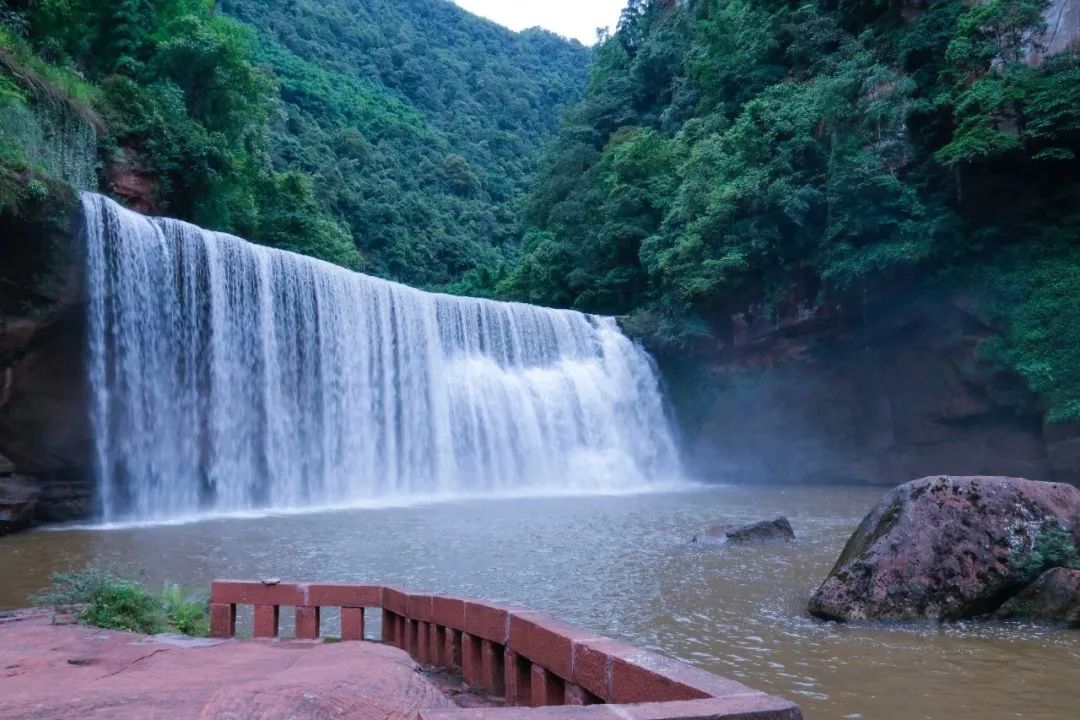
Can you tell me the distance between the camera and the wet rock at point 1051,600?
5.93 meters

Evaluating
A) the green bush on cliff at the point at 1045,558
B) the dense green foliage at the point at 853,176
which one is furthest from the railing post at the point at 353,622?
the dense green foliage at the point at 853,176

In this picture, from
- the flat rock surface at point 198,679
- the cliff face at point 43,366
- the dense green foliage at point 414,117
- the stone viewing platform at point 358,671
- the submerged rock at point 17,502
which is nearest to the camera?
the stone viewing platform at point 358,671

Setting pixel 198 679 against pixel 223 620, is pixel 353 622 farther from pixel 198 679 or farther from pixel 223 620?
pixel 198 679

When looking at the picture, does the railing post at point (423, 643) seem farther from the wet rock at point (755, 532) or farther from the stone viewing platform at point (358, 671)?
the wet rock at point (755, 532)

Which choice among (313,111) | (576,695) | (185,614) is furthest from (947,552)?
(313,111)

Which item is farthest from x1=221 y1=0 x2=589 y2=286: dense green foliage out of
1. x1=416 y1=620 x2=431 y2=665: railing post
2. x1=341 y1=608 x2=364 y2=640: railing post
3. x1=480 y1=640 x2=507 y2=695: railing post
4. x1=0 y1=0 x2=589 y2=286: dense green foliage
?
x1=480 y1=640 x2=507 y2=695: railing post

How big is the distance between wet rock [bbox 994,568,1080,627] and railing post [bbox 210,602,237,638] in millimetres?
5634

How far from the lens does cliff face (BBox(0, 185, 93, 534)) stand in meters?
12.8

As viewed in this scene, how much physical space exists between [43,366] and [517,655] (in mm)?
13003

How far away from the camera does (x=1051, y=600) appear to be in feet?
19.8

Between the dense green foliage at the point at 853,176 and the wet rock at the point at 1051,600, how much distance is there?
39.0 feet

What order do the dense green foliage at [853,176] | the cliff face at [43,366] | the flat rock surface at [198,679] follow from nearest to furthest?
the flat rock surface at [198,679], the cliff face at [43,366], the dense green foliage at [853,176]

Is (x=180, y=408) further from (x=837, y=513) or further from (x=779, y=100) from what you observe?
(x=779, y=100)

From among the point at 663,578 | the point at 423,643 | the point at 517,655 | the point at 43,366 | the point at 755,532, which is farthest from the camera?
the point at 43,366
